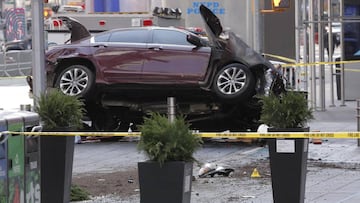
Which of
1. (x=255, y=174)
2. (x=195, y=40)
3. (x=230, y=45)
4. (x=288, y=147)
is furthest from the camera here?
(x=195, y=40)

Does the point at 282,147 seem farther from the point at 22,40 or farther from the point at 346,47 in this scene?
the point at 22,40

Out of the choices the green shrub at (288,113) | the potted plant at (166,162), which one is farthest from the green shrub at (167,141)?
the green shrub at (288,113)

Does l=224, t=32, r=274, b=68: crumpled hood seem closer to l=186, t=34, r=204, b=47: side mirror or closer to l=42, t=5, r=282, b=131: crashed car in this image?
l=42, t=5, r=282, b=131: crashed car

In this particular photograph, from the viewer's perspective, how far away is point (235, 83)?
15.4 m

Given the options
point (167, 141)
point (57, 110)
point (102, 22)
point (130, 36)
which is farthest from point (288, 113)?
point (102, 22)

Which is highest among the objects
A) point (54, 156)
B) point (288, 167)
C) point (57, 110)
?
point (57, 110)

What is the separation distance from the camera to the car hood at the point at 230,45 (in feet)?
50.4

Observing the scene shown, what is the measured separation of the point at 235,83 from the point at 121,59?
2.09 meters

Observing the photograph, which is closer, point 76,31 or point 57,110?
point 57,110

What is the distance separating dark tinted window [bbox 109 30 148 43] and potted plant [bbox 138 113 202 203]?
8.93 meters

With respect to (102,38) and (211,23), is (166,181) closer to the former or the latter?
(211,23)

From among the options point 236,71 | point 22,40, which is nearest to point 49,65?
point 236,71

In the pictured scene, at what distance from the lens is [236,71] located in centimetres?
1540

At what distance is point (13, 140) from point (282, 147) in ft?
8.49
